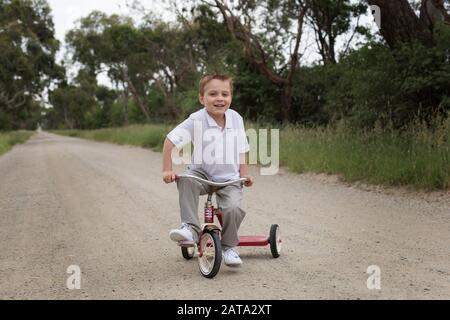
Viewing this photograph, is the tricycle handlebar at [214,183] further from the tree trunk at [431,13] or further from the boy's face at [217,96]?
the tree trunk at [431,13]

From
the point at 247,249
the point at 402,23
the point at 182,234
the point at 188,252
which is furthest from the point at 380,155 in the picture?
the point at 182,234

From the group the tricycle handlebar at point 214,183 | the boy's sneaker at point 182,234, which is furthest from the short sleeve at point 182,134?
the boy's sneaker at point 182,234

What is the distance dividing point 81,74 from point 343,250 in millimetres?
44196

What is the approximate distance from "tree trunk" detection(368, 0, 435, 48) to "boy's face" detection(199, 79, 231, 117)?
24.6ft

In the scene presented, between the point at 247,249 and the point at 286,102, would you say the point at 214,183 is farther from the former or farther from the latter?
the point at 286,102

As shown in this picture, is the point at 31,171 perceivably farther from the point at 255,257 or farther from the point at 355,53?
the point at 255,257

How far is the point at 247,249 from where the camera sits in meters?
5.09

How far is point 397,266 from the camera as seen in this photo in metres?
4.25

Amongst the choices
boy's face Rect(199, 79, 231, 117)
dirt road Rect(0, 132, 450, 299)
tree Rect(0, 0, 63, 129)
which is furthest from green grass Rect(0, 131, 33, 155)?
boy's face Rect(199, 79, 231, 117)

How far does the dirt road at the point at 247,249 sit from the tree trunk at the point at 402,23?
11.7 ft

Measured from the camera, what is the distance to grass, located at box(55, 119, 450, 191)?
809 centimetres

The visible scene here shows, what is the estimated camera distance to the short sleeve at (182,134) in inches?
168

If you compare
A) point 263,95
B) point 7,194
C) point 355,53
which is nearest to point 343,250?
point 7,194

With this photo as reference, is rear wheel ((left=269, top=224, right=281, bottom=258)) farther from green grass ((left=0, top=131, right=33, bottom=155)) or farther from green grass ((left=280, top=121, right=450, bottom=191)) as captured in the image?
green grass ((left=0, top=131, right=33, bottom=155))
